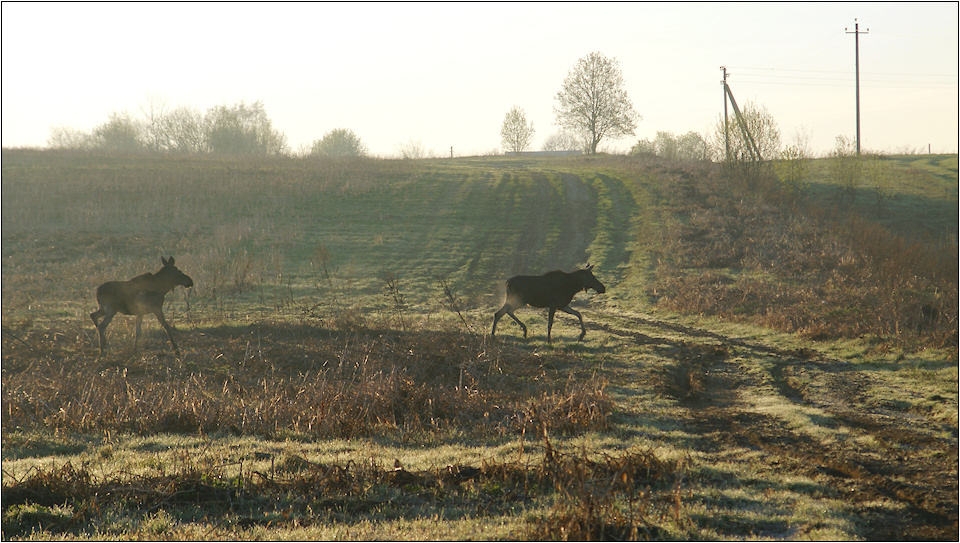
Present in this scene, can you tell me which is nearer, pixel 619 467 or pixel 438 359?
pixel 619 467

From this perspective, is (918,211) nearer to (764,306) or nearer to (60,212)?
(764,306)

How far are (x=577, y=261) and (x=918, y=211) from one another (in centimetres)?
2808

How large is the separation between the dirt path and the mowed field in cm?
6

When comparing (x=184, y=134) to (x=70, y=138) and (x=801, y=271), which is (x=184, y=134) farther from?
(x=801, y=271)

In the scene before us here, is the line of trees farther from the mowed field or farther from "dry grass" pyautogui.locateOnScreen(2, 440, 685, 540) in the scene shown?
"dry grass" pyautogui.locateOnScreen(2, 440, 685, 540)

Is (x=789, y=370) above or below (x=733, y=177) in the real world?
below

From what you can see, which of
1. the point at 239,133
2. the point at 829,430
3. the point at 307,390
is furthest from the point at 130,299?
the point at 239,133

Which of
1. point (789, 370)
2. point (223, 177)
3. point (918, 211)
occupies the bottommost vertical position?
point (789, 370)

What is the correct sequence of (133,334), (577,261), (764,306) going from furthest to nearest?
(577,261) → (764,306) → (133,334)

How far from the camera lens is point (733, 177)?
43.1m

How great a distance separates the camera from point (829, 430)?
1003 cm

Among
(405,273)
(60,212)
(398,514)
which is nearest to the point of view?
(398,514)

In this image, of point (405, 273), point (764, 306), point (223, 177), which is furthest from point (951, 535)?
point (223, 177)

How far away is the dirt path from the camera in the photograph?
7.25 meters
